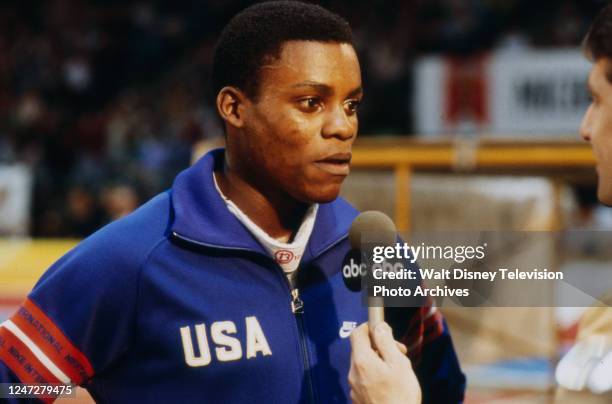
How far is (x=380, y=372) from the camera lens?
2.20 metres

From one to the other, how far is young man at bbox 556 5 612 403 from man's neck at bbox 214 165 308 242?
0.71m

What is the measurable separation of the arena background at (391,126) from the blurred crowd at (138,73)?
3cm

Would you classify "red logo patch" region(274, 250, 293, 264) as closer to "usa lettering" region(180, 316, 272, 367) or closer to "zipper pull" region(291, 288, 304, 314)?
"zipper pull" region(291, 288, 304, 314)

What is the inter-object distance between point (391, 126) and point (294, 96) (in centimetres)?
1007

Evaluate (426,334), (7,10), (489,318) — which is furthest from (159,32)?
(426,334)

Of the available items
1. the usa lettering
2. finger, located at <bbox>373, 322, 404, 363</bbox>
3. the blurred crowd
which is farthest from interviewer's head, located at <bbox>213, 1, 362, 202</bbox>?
the blurred crowd

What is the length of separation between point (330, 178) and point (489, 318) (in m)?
5.09

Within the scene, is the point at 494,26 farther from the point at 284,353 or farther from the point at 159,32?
the point at 284,353

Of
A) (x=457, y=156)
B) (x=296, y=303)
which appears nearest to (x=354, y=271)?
(x=296, y=303)

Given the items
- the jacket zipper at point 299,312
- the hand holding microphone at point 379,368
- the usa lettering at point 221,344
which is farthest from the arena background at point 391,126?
the hand holding microphone at point 379,368

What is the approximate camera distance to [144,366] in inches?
98.5

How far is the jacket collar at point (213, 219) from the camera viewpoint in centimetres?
257

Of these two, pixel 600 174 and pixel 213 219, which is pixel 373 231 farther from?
pixel 600 174

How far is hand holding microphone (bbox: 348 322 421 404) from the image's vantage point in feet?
7.19
